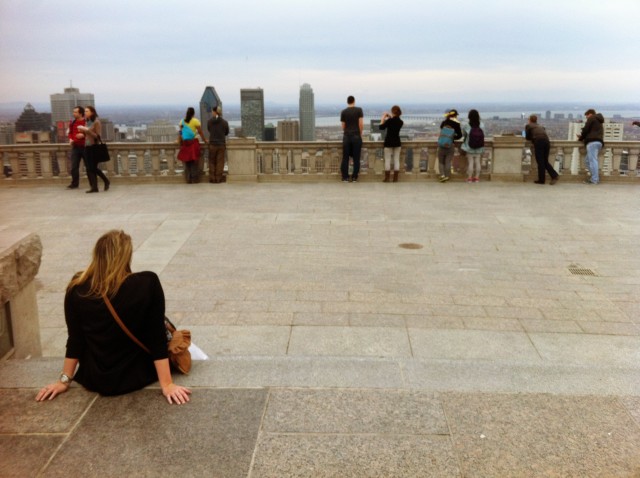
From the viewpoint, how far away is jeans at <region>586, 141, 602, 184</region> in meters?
14.8

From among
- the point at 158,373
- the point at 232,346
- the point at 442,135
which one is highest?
the point at 442,135

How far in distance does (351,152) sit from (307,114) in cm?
551

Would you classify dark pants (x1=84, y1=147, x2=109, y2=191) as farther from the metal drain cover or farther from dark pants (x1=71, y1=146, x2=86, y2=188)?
the metal drain cover

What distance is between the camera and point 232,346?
5.77 m

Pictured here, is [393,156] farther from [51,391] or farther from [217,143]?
[51,391]

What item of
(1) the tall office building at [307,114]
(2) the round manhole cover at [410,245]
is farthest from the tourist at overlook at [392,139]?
(2) the round manhole cover at [410,245]

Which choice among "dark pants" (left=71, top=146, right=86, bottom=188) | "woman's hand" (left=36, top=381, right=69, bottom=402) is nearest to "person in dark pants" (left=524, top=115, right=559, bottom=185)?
"dark pants" (left=71, top=146, right=86, bottom=188)

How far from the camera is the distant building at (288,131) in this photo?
16733 millimetres

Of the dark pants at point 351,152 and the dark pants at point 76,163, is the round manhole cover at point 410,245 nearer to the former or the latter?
the dark pants at point 351,152

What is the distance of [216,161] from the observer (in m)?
15.3

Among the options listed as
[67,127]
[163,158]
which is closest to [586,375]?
[163,158]

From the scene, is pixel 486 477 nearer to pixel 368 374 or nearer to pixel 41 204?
pixel 368 374

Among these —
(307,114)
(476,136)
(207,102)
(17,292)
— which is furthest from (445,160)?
(17,292)

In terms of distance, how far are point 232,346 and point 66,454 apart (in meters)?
2.46
